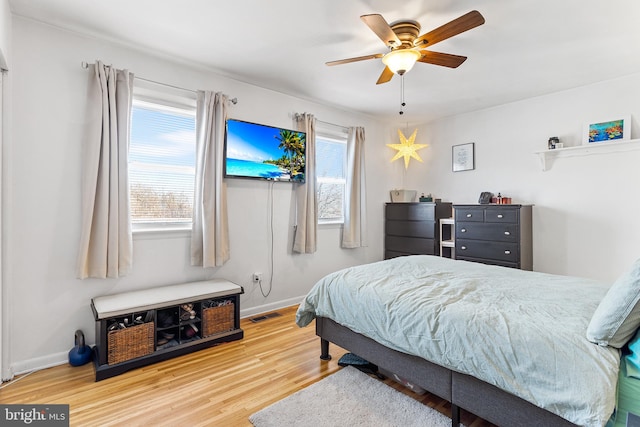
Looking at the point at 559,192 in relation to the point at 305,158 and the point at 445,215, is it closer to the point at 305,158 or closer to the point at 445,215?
the point at 445,215

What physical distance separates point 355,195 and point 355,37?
7.39 ft

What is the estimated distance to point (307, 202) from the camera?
151 inches

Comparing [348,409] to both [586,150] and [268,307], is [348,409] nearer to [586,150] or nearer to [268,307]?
[268,307]

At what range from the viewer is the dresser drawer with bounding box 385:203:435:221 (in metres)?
4.42

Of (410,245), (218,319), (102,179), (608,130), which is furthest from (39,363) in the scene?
(608,130)

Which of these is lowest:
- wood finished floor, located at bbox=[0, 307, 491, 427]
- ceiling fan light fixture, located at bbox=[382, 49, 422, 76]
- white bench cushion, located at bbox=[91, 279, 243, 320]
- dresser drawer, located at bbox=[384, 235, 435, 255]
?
wood finished floor, located at bbox=[0, 307, 491, 427]

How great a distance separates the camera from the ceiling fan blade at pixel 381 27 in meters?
1.85

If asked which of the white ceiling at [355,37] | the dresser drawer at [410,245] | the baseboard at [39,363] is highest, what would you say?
the white ceiling at [355,37]

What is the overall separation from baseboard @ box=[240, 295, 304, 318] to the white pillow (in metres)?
2.96

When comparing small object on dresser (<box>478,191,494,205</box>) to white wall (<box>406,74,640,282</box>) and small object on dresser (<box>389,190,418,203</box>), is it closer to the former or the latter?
white wall (<box>406,74,640,282</box>)

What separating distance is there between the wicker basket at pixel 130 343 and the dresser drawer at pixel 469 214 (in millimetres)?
3627

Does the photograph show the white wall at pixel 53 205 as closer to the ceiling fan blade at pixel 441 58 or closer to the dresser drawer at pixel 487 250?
the ceiling fan blade at pixel 441 58

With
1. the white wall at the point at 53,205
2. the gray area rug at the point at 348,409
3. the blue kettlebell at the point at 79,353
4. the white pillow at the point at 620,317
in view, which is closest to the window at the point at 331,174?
the white wall at the point at 53,205

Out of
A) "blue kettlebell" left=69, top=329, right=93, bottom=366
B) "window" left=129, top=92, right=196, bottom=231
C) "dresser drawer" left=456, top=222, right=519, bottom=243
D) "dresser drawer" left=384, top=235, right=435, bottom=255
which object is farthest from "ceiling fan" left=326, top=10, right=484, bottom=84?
"blue kettlebell" left=69, top=329, right=93, bottom=366
